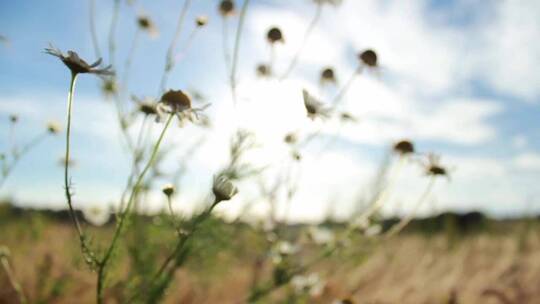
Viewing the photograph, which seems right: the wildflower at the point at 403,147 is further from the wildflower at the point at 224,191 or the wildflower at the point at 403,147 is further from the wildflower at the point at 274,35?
the wildflower at the point at 224,191

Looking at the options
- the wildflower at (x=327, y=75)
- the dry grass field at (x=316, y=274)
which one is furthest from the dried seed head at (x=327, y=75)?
the dry grass field at (x=316, y=274)

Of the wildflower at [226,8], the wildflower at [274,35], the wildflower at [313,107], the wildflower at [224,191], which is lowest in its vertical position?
the wildflower at [224,191]

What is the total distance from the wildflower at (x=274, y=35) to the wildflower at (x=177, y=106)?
1.00 m

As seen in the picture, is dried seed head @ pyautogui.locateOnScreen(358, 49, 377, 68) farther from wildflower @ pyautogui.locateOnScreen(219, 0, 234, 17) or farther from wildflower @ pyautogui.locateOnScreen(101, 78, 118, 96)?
wildflower @ pyautogui.locateOnScreen(101, 78, 118, 96)

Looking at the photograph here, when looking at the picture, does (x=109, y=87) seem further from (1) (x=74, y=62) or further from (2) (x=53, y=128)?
(1) (x=74, y=62)

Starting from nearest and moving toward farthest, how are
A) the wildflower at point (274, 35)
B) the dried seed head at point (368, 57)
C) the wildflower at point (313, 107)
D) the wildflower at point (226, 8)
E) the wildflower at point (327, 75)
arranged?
the wildflower at point (313, 107)
the dried seed head at point (368, 57)
the wildflower at point (274, 35)
the wildflower at point (226, 8)
the wildflower at point (327, 75)

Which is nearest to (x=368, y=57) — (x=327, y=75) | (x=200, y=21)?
(x=327, y=75)

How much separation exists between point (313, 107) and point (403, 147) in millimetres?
725

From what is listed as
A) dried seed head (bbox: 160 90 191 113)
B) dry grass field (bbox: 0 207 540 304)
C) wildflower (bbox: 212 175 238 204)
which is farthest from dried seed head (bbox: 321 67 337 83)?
wildflower (bbox: 212 175 238 204)

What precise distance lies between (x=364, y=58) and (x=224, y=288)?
91.2 inches

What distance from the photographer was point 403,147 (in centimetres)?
262

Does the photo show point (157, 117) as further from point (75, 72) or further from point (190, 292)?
point (190, 292)

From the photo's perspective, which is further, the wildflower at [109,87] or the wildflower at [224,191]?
the wildflower at [109,87]

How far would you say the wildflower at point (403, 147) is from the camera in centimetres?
262
